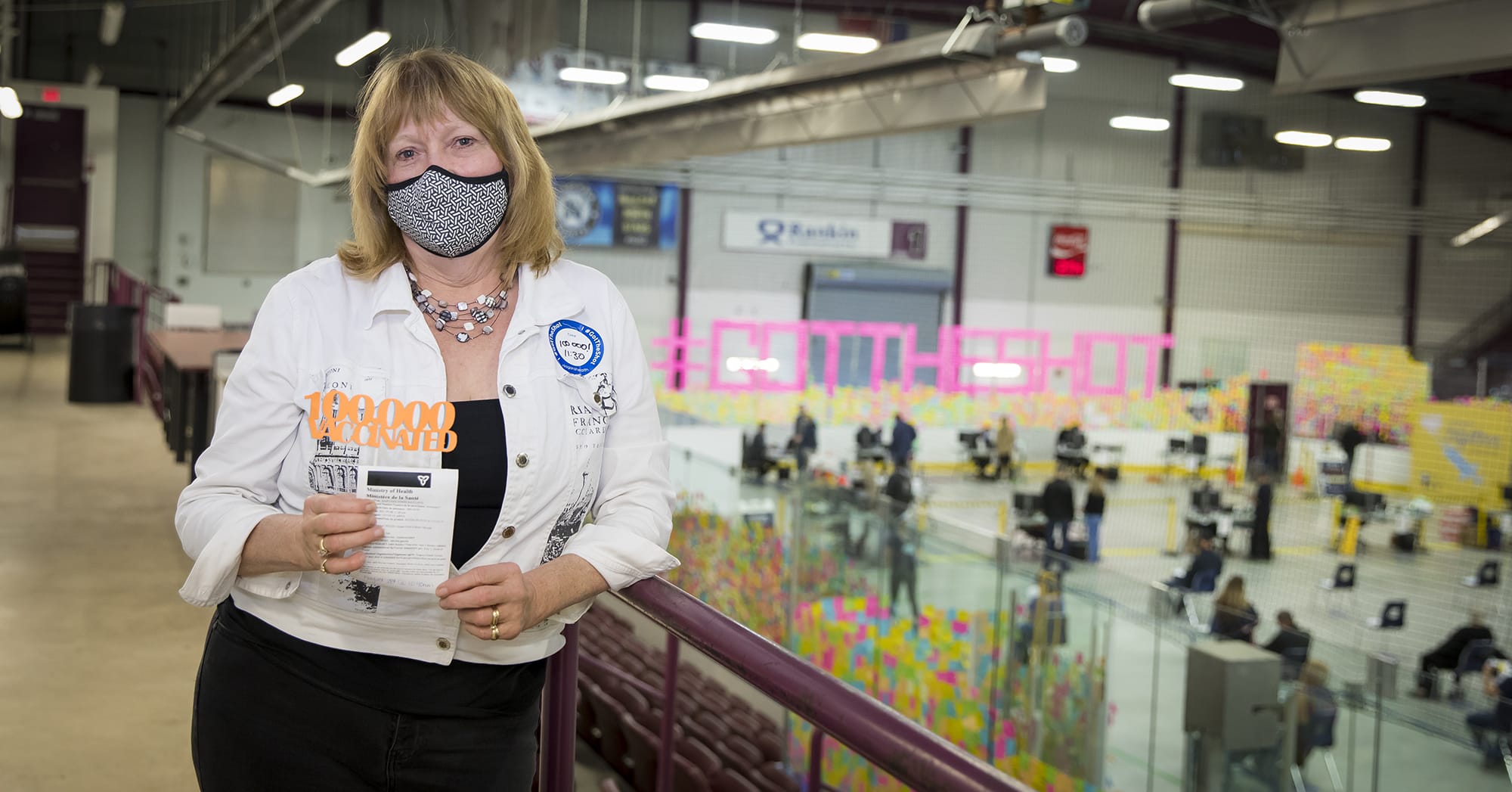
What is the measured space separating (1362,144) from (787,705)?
24772mm

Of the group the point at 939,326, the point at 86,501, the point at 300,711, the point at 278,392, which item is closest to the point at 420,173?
the point at 278,392

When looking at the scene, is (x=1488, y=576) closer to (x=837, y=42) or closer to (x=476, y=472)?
(x=837, y=42)

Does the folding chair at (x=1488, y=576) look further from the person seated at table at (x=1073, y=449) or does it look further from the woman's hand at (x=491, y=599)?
the woman's hand at (x=491, y=599)

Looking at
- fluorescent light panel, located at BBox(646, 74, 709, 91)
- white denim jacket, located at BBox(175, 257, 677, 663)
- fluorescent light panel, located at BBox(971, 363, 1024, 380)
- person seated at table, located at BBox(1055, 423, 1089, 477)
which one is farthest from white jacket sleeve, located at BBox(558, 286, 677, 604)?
fluorescent light panel, located at BBox(971, 363, 1024, 380)

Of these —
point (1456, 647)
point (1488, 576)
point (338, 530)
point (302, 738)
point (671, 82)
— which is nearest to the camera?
point (338, 530)

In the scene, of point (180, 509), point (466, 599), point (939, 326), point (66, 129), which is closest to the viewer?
point (466, 599)

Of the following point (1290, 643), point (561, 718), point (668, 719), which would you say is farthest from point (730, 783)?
point (1290, 643)

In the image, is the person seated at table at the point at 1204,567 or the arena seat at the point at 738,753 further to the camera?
the person seated at table at the point at 1204,567

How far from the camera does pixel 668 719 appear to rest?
2.11 m

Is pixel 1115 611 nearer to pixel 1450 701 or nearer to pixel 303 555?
pixel 1450 701

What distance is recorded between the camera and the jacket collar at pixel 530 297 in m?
1.37

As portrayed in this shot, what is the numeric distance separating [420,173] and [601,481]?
0.40 meters

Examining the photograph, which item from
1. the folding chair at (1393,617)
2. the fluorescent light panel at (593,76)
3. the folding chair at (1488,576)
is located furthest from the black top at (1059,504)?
the fluorescent light panel at (593,76)

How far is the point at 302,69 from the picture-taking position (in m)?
21.1
